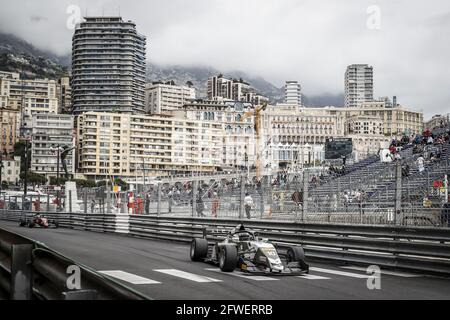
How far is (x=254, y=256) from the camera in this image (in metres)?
12.2

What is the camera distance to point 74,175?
7185 inches

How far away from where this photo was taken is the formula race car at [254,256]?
38.7ft

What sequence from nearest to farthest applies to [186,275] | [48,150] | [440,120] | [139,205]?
[186,275] → [139,205] → [440,120] → [48,150]

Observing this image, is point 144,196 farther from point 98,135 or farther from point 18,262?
point 98,135

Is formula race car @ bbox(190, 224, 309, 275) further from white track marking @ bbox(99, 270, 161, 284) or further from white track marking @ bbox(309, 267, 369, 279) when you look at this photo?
white track marking @ bbox(99, 270, 161, 284)

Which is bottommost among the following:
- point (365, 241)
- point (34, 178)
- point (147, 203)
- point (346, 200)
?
point (365, 241)

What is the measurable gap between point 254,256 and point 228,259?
0.50 m

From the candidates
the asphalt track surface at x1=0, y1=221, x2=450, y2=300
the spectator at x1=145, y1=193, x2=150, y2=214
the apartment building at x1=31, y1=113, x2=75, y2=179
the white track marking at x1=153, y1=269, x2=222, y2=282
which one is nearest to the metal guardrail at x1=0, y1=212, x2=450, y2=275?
the asphalt track surface at x1=0, y1=221, x2=450, y2=300

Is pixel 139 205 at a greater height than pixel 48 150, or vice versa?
pixel 48 150

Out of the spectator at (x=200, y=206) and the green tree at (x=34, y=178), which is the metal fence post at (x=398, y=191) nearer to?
the spectator at (x=200, y=206)

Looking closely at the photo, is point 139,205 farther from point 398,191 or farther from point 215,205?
point 398,191

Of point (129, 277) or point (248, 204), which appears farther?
point (248, 204)

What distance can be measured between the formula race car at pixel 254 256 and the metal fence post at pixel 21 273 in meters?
6.03

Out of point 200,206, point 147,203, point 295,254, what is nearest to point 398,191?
point 295,254
